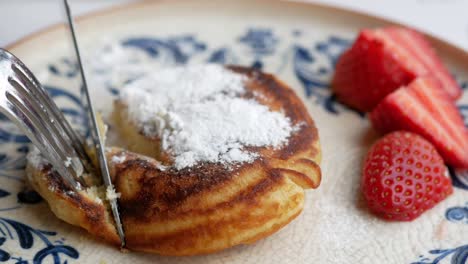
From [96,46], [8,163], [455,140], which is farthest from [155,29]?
[455,140]

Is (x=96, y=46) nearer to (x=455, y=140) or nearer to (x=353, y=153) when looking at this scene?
(x=353, y=153)

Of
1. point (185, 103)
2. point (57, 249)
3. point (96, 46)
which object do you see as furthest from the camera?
point (96, 46)

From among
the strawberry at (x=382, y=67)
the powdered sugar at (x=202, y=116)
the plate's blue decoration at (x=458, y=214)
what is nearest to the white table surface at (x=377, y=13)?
the strawberry at (x=382, y=67)

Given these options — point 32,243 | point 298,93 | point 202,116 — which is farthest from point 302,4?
point 32,243

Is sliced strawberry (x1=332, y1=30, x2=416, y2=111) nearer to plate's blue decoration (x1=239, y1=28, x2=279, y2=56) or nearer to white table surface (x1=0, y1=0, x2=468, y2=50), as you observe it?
plate's blue decoration (x1=239, y1=28, x2=279, y2=56)

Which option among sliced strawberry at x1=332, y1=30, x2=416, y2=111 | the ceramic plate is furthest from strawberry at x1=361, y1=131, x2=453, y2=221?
sliced strawberry at x1=332, y1=30, x2=416, y2=111

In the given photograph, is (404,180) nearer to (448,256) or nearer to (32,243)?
(448,256)
